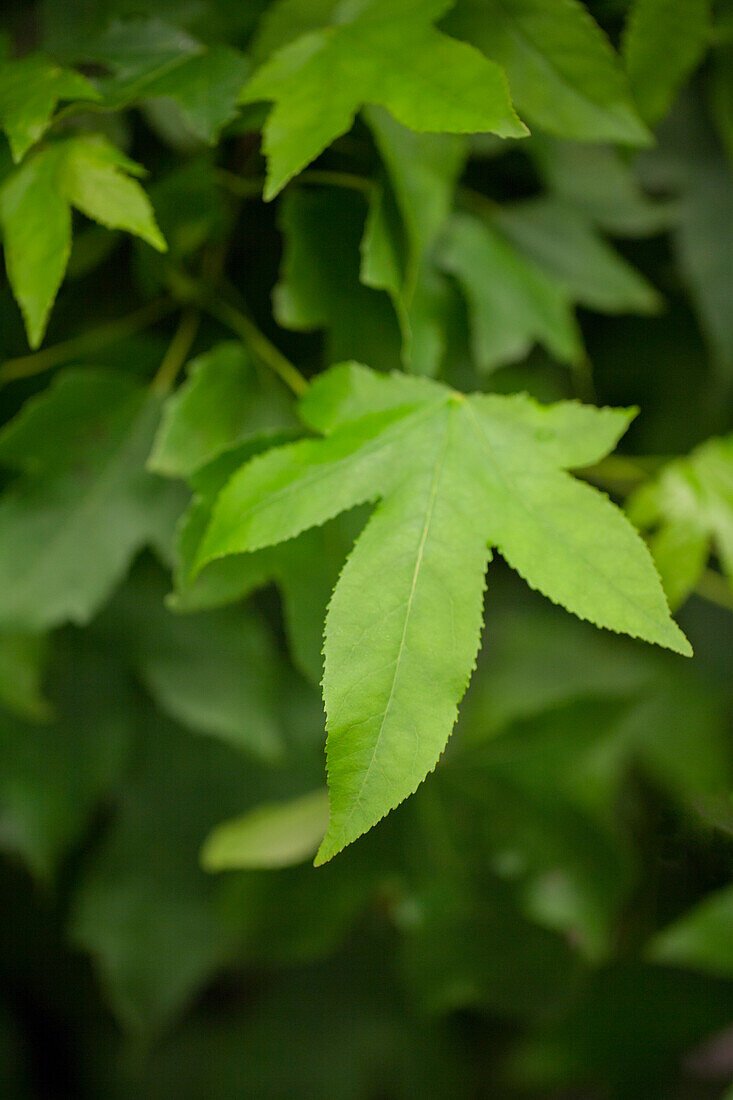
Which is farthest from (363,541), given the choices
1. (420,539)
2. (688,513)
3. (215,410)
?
(688,513)

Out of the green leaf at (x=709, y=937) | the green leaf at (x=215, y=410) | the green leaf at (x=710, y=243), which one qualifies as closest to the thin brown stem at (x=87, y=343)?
the green leaf at (x=215, y=410)

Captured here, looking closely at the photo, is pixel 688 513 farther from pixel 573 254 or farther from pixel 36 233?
pixel 36 233

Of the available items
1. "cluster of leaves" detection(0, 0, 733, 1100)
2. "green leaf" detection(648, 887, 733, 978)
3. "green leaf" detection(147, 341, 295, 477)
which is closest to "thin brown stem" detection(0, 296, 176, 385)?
"cluster of leaves" detection(0, 0, 733, 1100)

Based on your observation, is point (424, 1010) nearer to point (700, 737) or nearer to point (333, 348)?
point (700, 737)

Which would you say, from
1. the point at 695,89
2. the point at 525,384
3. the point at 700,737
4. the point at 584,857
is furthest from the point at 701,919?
the point at 695,89

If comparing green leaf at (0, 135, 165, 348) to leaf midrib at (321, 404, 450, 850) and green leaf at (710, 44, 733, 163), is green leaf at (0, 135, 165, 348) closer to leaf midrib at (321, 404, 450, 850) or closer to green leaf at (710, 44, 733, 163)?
leaf midrib at (321, 404, 450, 850)
